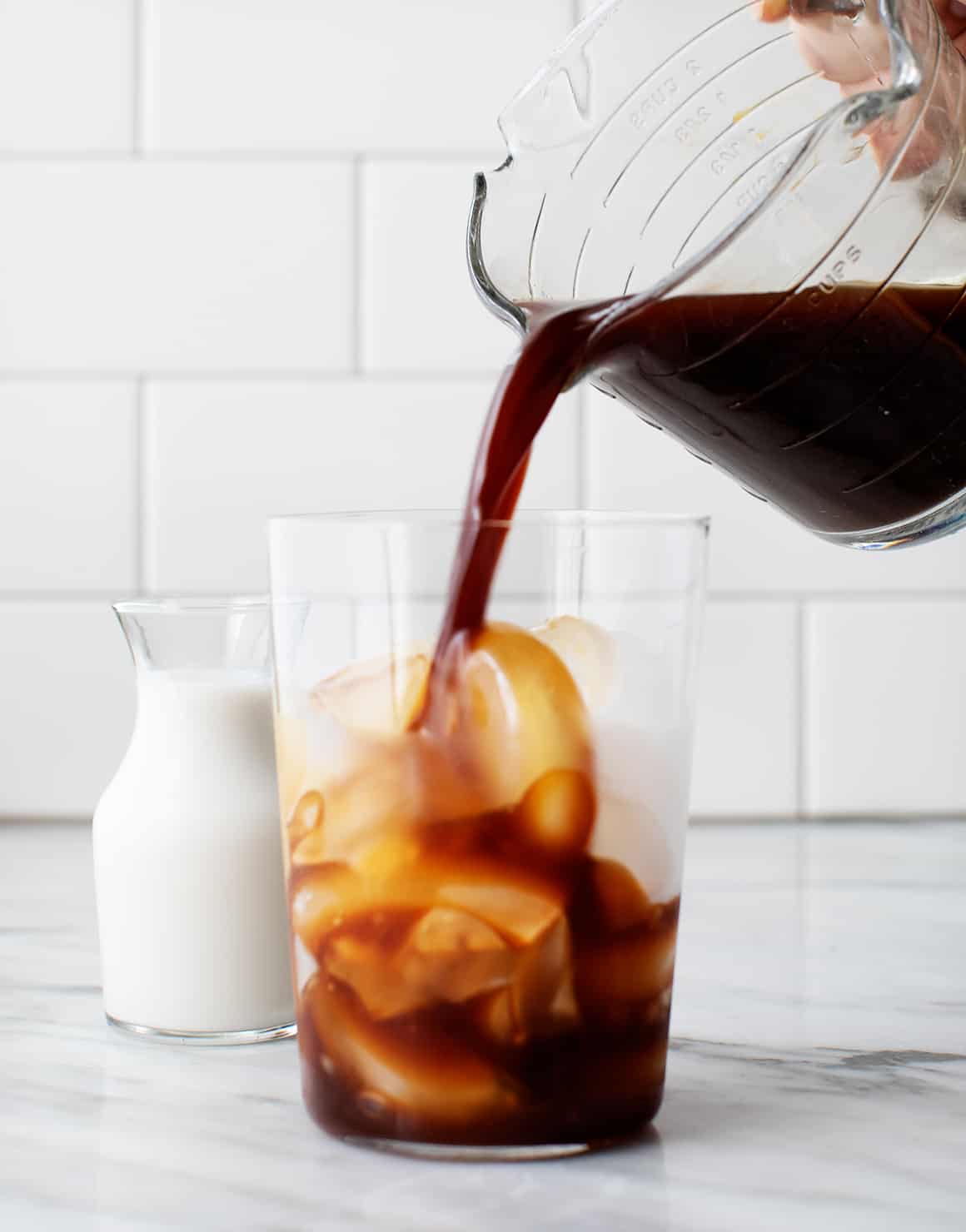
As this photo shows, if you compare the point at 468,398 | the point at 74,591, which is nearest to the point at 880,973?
the point at 468,398

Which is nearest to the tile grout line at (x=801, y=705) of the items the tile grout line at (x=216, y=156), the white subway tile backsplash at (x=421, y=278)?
the white subway tile backsplash at (x=421, y=278)

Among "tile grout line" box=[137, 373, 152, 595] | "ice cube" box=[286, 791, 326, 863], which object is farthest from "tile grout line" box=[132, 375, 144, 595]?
"ice cube" box=[286, 791, 326, 863]

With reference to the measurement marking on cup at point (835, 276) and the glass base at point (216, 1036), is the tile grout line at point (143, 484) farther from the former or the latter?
the measurement marking on cup at point (835, 276)

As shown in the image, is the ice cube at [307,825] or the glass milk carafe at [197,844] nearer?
the ice cube at [307,825]

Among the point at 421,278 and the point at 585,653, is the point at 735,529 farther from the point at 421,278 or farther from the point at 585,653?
the point at 585,653

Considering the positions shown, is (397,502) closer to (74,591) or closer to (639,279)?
(74,591)

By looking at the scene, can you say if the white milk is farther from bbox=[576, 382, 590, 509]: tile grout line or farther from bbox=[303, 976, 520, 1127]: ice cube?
bbox=[576, 382, 590, 509]: tile grout line
